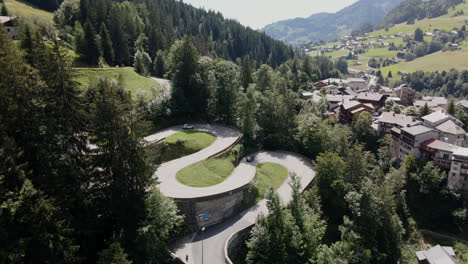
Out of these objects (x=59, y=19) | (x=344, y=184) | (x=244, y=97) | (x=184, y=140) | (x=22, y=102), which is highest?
(x=59, y=19)

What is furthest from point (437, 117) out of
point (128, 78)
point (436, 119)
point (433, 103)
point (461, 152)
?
point (128, 78)

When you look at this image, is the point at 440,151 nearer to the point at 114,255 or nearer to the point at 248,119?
the point at 248,119

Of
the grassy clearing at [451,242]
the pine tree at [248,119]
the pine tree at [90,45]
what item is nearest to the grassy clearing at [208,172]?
the pine tree at [248,119]

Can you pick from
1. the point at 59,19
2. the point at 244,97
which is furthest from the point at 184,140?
the point at 59,19

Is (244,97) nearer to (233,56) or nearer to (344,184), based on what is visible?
(344,184)

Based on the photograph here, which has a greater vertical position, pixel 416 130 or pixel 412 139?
pixel 416 130

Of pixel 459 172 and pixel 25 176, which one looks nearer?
pixel 25 176

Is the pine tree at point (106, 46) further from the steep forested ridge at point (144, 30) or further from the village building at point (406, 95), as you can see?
the village building at point (406, 95)
